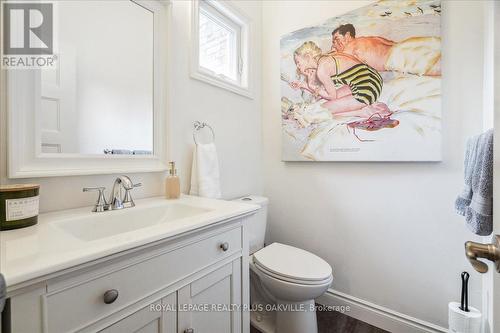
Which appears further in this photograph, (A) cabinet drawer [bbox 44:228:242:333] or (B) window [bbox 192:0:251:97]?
(B) window [bbox 192:0:251:97]

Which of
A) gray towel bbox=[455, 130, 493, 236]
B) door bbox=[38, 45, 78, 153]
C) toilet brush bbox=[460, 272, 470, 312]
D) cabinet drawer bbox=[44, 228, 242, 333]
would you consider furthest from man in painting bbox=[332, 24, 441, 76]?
door bbox=[38, 45, 78, 153]

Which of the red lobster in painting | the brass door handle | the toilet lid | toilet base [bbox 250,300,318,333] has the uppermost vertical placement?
the red lobster in painting

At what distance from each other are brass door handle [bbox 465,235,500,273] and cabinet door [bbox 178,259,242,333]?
2.39 feet

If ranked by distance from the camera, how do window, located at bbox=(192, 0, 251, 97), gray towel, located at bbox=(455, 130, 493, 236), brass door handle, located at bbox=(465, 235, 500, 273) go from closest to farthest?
brass door handle, located at bbox=(465, 235, 500, 273) < gray towel, located at bbox=(455, 130, 493, 236) < window, located at bbox=(192, 0, 251, 97)

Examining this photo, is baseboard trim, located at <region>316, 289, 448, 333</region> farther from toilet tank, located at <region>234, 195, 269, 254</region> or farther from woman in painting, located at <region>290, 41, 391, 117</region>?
woman in painting, located at <region>290, 41, 391, 117</region>

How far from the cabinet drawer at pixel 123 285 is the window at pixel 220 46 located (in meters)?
1.01

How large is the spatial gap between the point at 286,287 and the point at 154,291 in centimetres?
A: 72

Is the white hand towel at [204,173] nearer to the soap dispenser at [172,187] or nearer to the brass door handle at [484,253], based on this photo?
the soap dispenser at [172,187]

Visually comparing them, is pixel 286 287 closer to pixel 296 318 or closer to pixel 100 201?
pixel 296 318

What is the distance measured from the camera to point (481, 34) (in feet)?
3.68

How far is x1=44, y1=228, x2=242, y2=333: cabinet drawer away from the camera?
49 centimetres

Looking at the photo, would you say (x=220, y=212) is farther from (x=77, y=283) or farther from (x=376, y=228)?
(x=376, y=228)

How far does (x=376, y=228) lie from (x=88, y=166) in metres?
1.59

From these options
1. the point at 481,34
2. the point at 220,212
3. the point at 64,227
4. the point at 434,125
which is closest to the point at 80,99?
the point at 64,227
